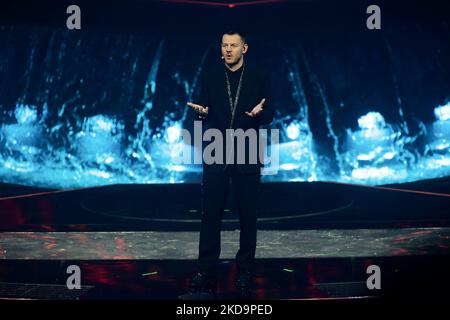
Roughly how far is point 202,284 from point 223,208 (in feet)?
1.40

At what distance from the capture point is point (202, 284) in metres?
3.59

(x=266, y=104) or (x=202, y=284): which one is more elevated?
(x=266, y=104)

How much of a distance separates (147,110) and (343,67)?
11.3ft

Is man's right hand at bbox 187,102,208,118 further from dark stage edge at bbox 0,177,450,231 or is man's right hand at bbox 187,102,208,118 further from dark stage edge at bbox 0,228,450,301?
dark stage edge at bbox 0,177,450,231

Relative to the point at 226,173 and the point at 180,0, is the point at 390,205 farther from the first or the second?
the point at 226,173

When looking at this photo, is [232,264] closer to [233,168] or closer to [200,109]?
[233,168]

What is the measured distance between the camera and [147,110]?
11523mm

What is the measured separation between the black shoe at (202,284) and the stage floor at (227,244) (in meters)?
0.94

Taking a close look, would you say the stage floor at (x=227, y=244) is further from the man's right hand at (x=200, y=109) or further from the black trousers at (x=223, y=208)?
the man's right hand at (x=200, y=109)

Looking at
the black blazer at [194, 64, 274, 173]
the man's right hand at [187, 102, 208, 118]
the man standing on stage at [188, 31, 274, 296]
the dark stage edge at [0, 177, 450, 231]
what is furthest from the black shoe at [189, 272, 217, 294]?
the dark stage edge at [0, 177, 450, 231]

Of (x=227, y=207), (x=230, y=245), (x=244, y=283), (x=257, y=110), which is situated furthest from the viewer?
(x=227, y=207)

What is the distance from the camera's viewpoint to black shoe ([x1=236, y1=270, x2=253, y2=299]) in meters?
3.53

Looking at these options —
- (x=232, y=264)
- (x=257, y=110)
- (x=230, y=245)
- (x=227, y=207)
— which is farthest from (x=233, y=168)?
(x=227, y=207)
